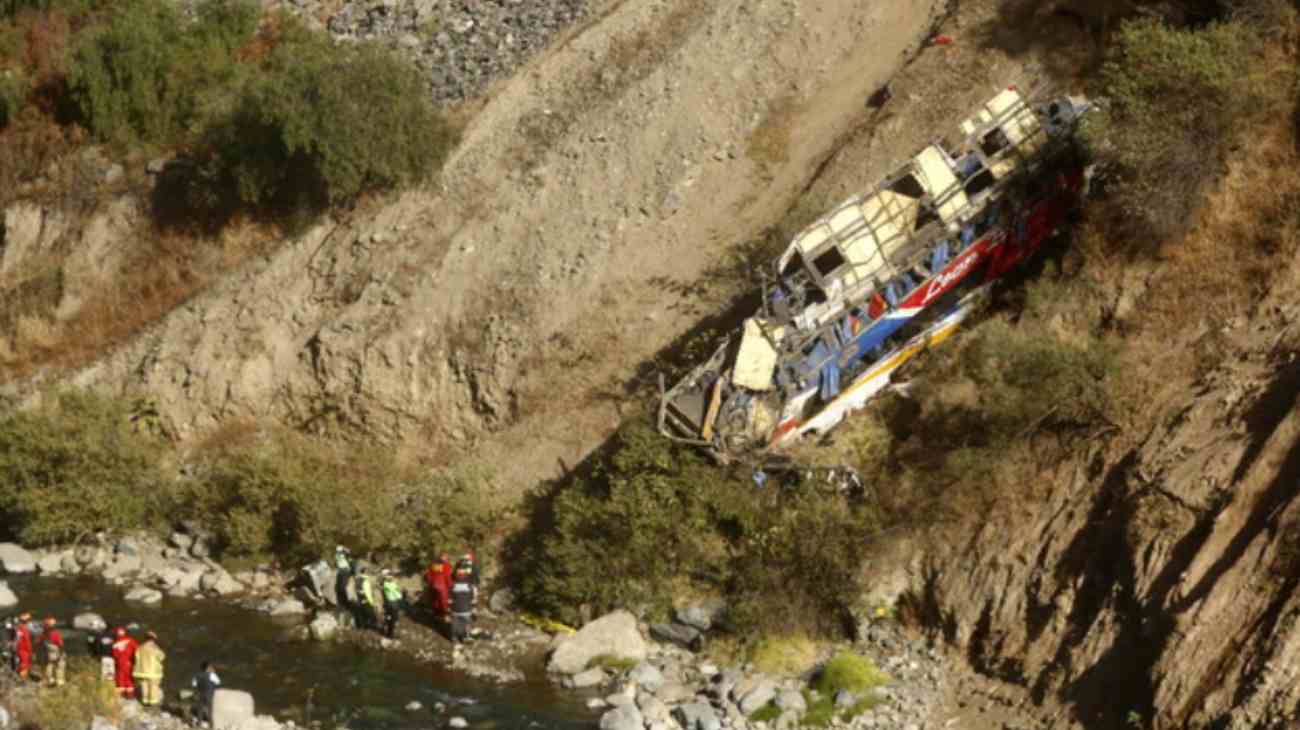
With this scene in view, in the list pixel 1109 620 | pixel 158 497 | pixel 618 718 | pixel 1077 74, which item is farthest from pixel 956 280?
pixel 158 497

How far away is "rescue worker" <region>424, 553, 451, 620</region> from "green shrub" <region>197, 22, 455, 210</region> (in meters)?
8.91

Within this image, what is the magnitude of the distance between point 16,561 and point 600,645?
35.2 ft

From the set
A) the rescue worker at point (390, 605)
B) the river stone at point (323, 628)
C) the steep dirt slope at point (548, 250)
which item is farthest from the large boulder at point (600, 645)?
the steep dirt slope at point (548, 250)

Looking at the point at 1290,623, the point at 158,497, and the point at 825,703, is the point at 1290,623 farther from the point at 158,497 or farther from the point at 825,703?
the point at 158,497

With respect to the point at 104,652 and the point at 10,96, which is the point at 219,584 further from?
the point at 10,96

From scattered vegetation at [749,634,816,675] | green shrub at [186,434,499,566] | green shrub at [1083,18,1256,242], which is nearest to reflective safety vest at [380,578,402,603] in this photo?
green shrub at [186,434,499,566]

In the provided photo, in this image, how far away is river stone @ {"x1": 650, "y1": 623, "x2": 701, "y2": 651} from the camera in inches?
1117

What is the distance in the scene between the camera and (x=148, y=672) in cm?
2692

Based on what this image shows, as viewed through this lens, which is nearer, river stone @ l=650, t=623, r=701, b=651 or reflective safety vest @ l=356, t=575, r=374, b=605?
river stone @ l=650, t=623, r=701, b=651

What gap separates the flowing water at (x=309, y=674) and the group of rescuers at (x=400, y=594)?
694mm

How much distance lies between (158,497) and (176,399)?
238cm

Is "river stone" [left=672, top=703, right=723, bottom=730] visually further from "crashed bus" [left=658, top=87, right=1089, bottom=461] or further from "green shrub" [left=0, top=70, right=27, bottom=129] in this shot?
"green shrub" [left=0, top=70, right=27, bottom=129]

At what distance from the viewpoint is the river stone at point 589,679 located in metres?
27.8

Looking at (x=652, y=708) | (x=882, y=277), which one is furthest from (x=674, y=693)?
(x=882, y=277)
